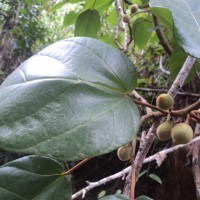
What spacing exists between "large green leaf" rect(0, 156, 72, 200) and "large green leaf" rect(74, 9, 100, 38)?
804 millimetres

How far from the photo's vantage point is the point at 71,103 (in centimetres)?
42

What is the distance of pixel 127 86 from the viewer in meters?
0.50

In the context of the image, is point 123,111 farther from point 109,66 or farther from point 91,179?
point 91,179

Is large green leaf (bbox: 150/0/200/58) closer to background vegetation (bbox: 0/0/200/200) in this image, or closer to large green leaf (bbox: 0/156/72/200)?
background vegetation (bbox: 0/0/200/200)

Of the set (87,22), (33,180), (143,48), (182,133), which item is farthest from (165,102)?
(143,48)

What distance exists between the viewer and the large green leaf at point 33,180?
0.50 m

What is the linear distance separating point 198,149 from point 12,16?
2.63m

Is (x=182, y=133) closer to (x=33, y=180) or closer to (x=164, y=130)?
(x=164, y=130)

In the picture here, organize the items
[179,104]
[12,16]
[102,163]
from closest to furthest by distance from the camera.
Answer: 1. [179,104]
2. [102,163]
3. [12,16]

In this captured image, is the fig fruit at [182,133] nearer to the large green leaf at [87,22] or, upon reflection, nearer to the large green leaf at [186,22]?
the large green leaf at [186,22]

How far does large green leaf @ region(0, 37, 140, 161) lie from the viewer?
384mm

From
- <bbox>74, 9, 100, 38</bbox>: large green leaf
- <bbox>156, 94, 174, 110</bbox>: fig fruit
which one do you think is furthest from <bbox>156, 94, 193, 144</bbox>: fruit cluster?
<bbox>74, 9, 100, 38</bbox>: large green leaf

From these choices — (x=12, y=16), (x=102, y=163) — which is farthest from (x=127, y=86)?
(x=12, y=16)

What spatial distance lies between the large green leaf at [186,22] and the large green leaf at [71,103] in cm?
10
